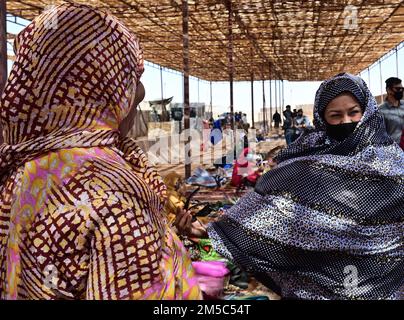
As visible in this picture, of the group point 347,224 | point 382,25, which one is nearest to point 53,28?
point 347,224

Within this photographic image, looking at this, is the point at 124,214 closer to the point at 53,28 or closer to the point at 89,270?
the point at 89,270

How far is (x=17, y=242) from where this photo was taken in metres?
0.80

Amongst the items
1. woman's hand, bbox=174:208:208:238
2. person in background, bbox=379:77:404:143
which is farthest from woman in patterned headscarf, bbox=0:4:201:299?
person in background, bbox=379:77:404:143

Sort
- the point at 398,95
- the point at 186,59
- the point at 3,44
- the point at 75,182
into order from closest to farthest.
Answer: the point at 75,182 < the point at 3,44 < the point at 398,95 < the point at 186,59

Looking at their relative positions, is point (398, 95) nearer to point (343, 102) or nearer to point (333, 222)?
point (343, 102)

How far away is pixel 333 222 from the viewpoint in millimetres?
1847

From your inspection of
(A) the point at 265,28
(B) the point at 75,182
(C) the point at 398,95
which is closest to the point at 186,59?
(C) the point at 398,95

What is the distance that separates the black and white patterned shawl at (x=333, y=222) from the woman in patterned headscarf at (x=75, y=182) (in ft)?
3.55

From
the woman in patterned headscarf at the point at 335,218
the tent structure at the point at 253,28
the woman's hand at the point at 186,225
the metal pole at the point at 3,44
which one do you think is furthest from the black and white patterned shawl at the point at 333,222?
the tent structure at the point at 253,28

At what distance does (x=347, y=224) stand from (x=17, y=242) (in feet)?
4.59

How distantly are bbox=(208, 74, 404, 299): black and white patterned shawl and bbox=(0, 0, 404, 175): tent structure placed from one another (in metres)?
1.98

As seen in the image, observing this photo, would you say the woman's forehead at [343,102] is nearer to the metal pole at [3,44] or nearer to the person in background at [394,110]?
the metal pole at [3,44]

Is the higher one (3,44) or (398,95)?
(3,44)

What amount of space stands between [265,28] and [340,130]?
43.1 feet
